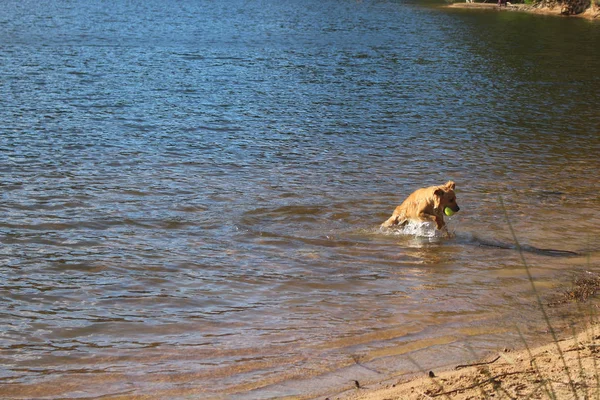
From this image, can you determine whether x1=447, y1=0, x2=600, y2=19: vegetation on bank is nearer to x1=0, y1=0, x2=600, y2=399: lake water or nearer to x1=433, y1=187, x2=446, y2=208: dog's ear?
x1=0, y1=0, x2=600, y2=399: lake water

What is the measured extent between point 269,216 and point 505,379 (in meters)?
6.86

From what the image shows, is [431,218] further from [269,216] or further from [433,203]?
[269,216]

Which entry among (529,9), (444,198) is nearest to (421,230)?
(444,198)

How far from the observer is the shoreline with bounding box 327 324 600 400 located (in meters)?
5.25

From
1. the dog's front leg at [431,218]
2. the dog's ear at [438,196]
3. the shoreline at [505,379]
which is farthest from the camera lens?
the dog's front leg at [431,218]

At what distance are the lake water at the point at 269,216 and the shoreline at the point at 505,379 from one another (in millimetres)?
253

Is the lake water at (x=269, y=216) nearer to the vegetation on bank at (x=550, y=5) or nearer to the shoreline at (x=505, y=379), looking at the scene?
the shoreline at (x=505, y=379)

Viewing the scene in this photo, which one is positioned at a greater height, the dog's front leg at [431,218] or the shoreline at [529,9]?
the shoreline at [529,9]

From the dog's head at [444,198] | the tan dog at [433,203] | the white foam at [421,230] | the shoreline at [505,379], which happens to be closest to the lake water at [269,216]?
the white foam at [421,230]

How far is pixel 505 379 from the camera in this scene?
559cm

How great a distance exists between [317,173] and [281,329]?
7511 mm

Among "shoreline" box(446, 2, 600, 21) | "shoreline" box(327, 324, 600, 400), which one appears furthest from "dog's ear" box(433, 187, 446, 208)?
"shoreline" box(446, 2, 600, 21)

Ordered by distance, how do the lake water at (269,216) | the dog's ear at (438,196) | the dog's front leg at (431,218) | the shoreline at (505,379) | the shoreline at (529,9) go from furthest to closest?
the shoreline at (529,9)
the dog's front leg at (431,218)
the dog's ear at (438,196)
the lake water at (269,216)
the shoreline at (505,379)

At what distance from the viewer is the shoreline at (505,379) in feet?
17.2
